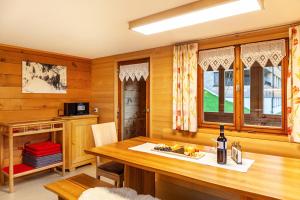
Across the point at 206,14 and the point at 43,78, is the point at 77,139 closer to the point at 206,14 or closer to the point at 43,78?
the point at 43,78

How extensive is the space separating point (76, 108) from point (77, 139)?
606 millimetres

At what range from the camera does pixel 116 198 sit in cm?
180

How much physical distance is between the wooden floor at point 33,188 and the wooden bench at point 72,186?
93cm

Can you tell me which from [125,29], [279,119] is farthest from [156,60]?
[279,119]

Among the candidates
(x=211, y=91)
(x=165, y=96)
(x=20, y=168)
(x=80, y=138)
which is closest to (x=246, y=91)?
(x=211, y=91)

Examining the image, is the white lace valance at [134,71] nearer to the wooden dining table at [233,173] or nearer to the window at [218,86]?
the window at [218,86]

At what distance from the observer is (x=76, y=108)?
13.6 feet

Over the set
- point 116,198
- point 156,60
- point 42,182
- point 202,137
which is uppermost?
point 156,60

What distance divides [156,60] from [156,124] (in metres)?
1.10

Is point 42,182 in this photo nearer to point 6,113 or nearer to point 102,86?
point 6,113

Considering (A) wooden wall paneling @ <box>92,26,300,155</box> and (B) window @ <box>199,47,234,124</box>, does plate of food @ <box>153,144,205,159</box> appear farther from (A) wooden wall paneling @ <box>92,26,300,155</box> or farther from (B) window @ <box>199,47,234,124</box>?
(B) window @ <box>199,47,234,124</box>

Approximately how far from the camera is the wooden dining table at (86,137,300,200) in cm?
136

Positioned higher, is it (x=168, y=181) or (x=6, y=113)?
(x=6, y=113)

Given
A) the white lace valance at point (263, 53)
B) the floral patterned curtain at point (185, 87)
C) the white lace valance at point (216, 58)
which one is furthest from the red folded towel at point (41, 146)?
the white lace valance at point (263, 53)
